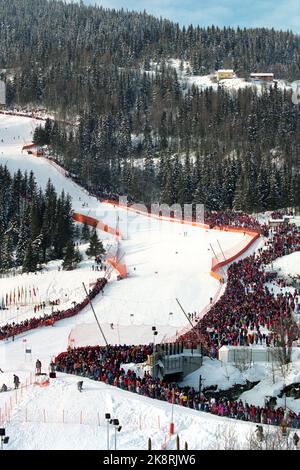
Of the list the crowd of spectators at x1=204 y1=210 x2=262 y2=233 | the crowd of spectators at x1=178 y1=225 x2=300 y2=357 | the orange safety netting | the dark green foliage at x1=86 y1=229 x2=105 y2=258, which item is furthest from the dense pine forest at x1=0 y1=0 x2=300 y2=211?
the crowd of spectators at x1=178 y1=225 x2=300 y2=357

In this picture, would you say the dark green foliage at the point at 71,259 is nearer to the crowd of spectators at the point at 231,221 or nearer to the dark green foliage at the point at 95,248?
the dark green foliage at the point at 95,248

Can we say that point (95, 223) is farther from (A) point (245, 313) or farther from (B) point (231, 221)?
(A) point (245, 313)

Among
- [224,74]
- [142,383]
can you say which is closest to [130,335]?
[142,383]

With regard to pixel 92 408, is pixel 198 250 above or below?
above

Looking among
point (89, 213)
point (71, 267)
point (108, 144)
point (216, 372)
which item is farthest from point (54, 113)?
point (216, 372)
